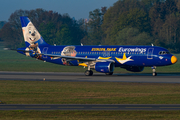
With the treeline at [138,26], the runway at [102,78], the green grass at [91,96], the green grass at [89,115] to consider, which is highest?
the treeline at [138,26]

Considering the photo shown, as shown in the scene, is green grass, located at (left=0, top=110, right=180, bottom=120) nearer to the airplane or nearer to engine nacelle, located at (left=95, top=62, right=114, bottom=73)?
engine nacelle, located at (left=95, top=62, right=114, bottom=73)

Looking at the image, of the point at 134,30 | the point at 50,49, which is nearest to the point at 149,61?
the point at 50,49

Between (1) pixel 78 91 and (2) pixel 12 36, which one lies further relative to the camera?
(2) pixel 12 36

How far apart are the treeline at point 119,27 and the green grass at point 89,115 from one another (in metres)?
91.9

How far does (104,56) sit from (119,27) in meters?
93.0

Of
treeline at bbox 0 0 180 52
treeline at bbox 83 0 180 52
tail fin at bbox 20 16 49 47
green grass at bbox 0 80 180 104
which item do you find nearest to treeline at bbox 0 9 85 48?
treeline at bbox 0 0 180 52

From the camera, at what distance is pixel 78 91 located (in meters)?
26.8

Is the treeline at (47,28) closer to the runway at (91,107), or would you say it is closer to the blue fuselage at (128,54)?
the blue fuselage at (128,54)

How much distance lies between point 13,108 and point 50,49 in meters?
28.5

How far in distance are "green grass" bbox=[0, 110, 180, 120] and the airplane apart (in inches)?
900

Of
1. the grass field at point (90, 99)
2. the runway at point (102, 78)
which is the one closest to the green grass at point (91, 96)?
the grass field at point (90, 99)

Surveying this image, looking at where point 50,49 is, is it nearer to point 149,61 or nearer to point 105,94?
point 149,61

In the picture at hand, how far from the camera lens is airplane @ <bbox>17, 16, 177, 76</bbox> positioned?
134 feet

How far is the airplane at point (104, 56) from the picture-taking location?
4072cm
